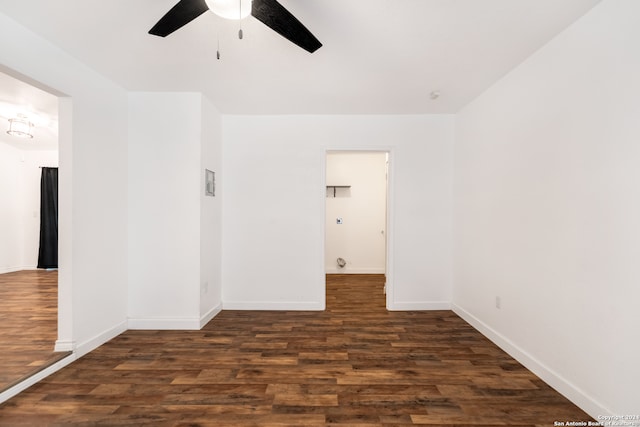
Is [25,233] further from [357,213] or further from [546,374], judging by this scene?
[546,374]

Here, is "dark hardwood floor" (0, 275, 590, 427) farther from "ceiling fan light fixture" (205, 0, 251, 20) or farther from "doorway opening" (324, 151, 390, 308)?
"doorway opening" (324, 151, 390, 308)

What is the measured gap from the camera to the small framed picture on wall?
3.19m

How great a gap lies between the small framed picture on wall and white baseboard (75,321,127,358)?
1.66 meters

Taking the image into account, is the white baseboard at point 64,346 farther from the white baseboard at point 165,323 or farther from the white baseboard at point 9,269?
the white baseboard at point 9,269

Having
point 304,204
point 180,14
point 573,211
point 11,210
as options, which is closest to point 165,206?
point 304,204

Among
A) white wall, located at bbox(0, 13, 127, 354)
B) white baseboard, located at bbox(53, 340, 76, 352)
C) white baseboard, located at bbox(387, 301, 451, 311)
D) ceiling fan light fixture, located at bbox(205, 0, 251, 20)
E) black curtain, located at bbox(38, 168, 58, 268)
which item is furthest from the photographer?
black curtain, located at bbox(38, 168, 58, 268)

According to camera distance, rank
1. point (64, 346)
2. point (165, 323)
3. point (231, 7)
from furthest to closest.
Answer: point (165, 323), point (64, 346), point (231, 7)

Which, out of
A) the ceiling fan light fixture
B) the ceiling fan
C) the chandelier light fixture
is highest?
the chandelier light fixture

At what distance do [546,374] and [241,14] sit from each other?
10.4 feet

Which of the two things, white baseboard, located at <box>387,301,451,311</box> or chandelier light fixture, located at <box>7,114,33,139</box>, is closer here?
white baseboard, located at <box>387,301,451,311</box>

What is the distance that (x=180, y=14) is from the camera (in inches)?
58.5

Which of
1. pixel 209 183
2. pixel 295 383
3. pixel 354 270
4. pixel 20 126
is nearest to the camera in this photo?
pixel 295 383

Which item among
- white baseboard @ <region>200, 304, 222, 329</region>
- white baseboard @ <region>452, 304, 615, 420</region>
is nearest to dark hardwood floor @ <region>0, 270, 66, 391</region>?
white baseboard @ <region>200, 304, 222, 329</region>

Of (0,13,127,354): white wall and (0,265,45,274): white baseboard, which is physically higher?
(0,13,127,354): white wall
